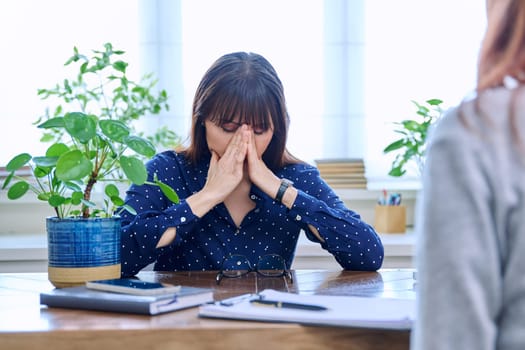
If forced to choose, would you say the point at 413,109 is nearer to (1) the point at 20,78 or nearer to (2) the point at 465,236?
(1) the point at 20,78

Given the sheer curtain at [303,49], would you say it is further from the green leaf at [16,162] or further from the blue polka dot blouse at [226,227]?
the green leaf at [16,162]

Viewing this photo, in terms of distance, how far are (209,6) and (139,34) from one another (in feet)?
0.97

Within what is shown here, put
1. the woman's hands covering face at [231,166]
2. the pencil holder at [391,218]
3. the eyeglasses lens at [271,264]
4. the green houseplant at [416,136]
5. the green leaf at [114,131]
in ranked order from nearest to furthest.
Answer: the green leaf at [114,131], the eyeglasses lens at [271,264], the woman's hands covering face at [231,166], the green houseplant at [416,136], the pencil holder at [391,218]

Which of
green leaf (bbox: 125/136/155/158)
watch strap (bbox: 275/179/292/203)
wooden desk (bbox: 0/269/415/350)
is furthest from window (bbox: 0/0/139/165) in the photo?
wooden desk (bbox: 0/269/415/350)

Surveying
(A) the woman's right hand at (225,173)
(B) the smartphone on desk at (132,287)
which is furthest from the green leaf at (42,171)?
(A) the woman's right hand at (225,173)

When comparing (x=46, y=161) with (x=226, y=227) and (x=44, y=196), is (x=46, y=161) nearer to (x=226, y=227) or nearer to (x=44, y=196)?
(x=44, y=196)

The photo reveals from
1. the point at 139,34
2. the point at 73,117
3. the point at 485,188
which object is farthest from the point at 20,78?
the point at 485,188

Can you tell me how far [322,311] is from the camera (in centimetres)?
133

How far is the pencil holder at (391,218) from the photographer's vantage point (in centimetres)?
301

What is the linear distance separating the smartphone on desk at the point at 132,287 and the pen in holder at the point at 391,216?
5.35 feet

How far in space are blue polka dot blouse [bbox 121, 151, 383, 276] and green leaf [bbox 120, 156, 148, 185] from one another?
1.32 feet

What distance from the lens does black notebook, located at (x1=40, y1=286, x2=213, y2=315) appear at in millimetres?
1380

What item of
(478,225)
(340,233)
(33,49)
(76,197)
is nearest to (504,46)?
(478,225)

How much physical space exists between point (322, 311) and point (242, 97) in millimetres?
902
